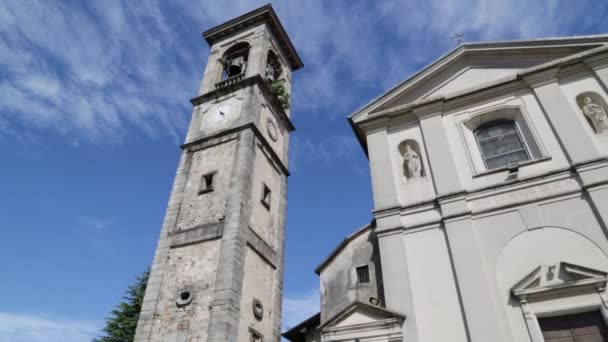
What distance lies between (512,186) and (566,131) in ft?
5.61

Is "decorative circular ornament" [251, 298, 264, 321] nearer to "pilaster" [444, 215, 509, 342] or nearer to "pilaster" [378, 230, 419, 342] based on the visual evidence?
"pilaster" [378, 230, 419, 342]

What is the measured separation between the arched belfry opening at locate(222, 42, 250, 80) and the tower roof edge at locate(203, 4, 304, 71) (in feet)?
3.54

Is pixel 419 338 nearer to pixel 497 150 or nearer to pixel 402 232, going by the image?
pixel 402 232

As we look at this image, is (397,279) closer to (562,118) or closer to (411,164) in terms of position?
(411,164)

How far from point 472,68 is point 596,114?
3.22 metres

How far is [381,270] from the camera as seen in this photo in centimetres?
875

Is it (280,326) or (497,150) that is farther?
(280,326)

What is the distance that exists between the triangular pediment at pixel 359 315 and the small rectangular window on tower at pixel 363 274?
1116mm

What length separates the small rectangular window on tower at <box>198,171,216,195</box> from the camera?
12.3m

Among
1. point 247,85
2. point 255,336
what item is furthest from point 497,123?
point 247,85

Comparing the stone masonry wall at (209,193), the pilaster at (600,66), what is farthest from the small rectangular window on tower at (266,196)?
the pilaster at (600,66)

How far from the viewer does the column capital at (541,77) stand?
934cm

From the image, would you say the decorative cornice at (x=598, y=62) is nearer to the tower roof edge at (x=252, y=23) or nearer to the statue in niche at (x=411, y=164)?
the statue in niche at (x=411, y=164)

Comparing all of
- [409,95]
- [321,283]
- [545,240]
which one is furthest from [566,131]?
[321,283]
